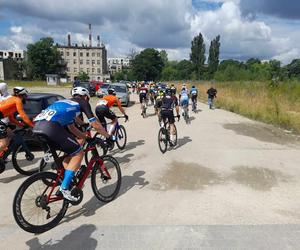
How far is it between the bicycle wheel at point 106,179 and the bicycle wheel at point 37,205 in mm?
757

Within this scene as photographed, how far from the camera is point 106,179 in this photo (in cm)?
546

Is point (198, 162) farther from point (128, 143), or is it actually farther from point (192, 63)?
point (192, 63)

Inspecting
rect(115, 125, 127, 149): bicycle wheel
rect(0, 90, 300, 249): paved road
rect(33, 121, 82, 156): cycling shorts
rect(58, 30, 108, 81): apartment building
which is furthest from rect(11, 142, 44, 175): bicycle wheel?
rect(58, 30, 108, 81): apartment building

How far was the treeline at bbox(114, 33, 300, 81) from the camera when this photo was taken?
52.3 m

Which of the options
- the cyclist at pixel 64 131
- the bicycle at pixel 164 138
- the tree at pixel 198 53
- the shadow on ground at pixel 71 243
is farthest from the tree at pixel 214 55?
the shadow on ground at pixel 71 243

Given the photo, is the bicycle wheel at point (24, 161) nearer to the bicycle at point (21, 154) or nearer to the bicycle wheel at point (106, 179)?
the bicycle at point (21, 154)

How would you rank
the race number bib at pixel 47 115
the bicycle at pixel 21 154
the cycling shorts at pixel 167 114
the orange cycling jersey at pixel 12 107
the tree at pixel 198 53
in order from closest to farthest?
the race number bib at pixel 47 115
the orange cycling jersey at pixel 12 107
the bicycle at pixel 21 154
the cycling shorts at pixel 167 114
the tree at pixel 198 53

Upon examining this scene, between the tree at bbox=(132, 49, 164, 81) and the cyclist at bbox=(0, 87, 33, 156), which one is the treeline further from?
the cyclist at bbox=(0, 87, 33, 156)

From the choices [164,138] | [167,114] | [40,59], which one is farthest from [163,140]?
[40,59]

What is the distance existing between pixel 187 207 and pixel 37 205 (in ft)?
7.35

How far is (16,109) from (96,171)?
95.3 inches

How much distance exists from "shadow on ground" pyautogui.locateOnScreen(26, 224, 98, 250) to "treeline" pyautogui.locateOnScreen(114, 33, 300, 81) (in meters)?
39.1

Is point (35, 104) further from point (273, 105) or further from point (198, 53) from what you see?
point (198, 53)

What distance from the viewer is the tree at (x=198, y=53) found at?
86.8 meters
